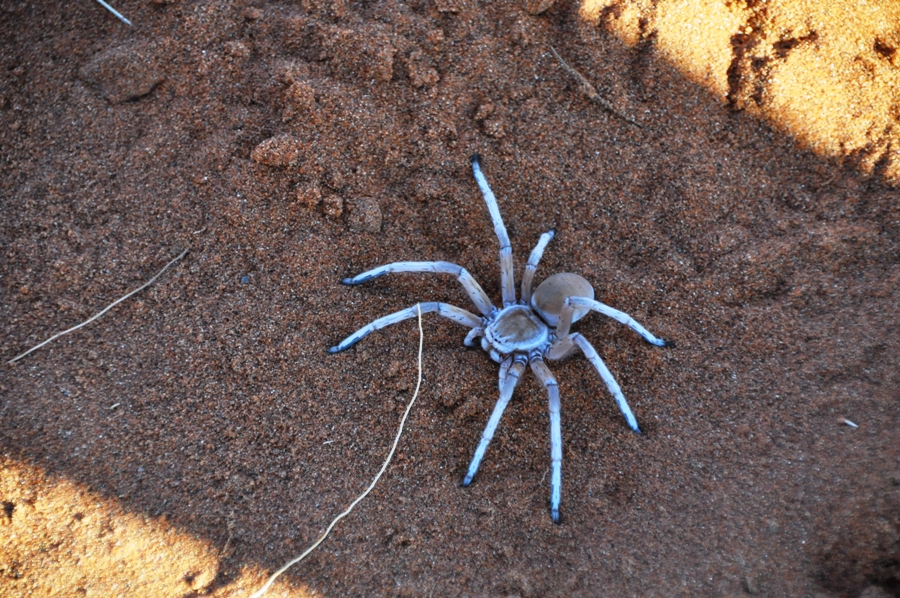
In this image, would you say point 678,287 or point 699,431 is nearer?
point 699,431

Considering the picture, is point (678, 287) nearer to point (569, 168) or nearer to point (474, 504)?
point (569, 168)

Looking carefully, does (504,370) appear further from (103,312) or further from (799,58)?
(799,58)

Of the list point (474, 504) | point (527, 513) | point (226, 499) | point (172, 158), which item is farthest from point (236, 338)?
point (527, 513)

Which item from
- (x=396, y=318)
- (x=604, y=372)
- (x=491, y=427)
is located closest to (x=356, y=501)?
(x=491, y=427)

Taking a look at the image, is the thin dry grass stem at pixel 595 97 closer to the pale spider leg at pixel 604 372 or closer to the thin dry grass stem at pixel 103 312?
the pale spider leg at pixel 604 372

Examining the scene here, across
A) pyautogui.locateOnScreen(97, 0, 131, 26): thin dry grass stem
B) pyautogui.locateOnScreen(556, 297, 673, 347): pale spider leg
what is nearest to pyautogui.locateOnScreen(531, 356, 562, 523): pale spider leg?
pyautogui.locateOnScreen(556, 297, 673, 347): pale spider leg

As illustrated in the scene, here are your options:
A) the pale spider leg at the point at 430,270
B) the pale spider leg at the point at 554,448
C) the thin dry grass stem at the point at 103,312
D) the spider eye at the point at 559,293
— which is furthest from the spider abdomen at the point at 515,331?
the thin dry grass stem at the point at 103,312
